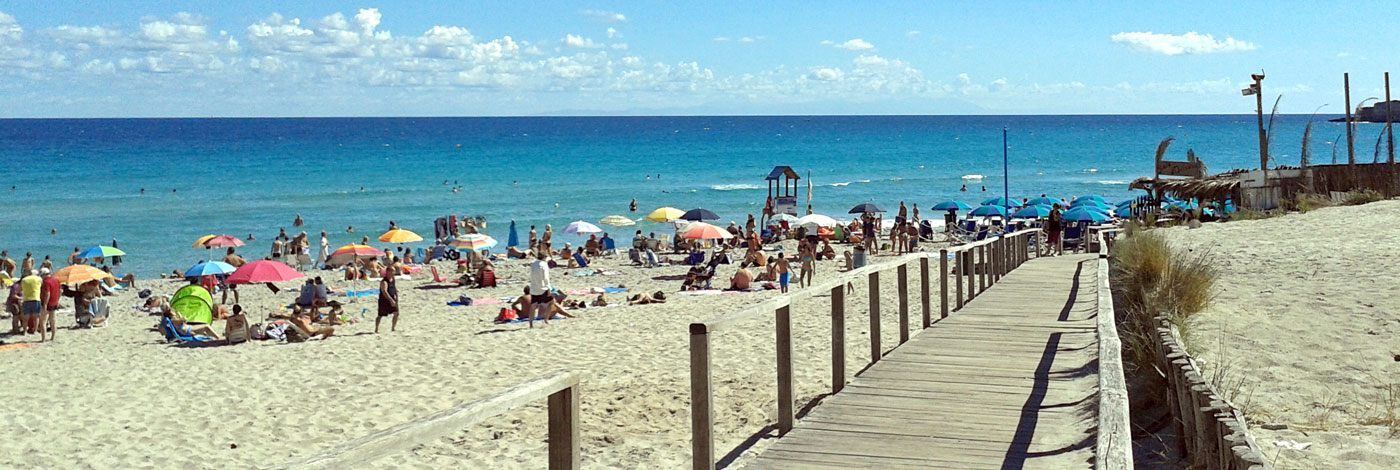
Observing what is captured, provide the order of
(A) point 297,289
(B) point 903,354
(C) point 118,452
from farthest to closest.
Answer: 1. (A) point 297,289
2. (C) point 118,452
3. (B) point 903,354

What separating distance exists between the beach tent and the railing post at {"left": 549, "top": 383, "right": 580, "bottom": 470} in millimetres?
12699

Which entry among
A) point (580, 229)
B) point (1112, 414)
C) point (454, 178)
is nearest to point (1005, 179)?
point (580, 229)

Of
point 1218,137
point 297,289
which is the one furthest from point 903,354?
point 1218,137

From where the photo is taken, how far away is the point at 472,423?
130 inches

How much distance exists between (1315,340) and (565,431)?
291 inches

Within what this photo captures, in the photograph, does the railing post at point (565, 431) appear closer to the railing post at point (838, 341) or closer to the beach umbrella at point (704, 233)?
the railing post at point (838, 341)

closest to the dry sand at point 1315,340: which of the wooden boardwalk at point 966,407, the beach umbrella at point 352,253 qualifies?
the wooden boardwalk at point 966,407

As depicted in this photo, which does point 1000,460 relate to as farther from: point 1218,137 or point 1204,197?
point 1218,137

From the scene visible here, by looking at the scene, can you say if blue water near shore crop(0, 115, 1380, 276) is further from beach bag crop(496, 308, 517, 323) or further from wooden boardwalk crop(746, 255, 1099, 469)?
wooden boardwalk crop(746, 255, 1099, 469)

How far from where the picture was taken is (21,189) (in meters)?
61.2

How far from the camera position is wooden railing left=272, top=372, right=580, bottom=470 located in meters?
2.75

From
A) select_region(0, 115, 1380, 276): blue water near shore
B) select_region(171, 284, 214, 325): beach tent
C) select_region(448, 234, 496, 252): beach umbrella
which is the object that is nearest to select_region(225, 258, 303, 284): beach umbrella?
select_region(171, 284, 214, 325): beach tent

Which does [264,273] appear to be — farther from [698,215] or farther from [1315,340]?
[698,215]

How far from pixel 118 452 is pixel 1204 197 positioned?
2353 cm
